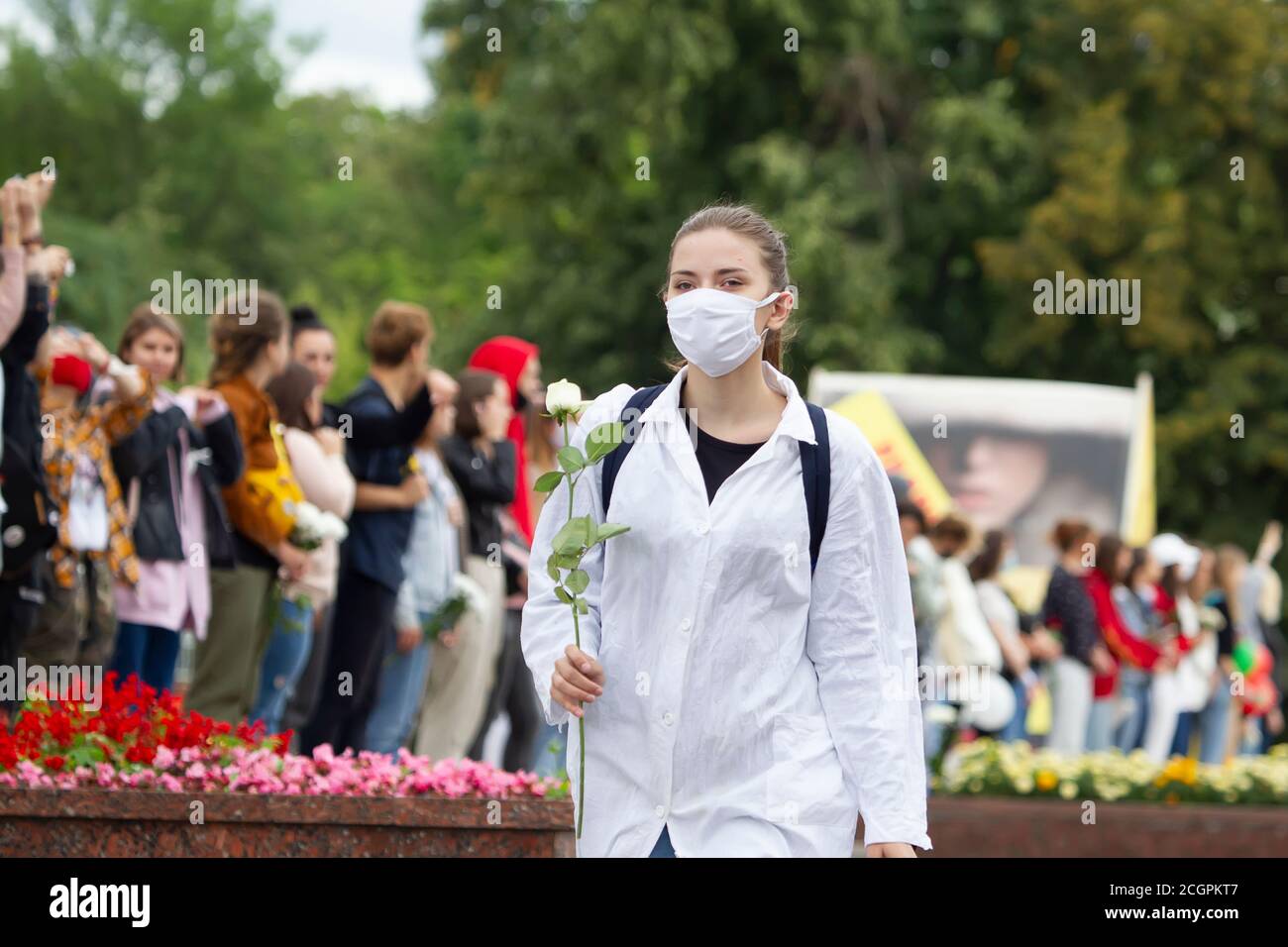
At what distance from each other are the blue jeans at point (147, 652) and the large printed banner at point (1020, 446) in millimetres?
13645

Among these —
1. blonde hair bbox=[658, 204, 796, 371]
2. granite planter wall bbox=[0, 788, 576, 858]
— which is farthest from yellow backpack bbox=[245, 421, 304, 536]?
blonde hair bbox=[658, 204, 796, 371]

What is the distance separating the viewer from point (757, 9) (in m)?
34.1

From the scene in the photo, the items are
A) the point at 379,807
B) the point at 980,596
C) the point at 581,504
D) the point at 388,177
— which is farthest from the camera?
the point at 388,177

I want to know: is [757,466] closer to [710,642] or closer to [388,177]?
[710,642]

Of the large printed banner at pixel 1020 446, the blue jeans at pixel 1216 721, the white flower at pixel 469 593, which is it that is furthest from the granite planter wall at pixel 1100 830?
the large printed banner at pixel 1020 446

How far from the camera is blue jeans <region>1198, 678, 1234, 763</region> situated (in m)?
20.3

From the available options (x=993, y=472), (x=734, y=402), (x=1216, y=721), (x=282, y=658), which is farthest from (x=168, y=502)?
(x=993, y=472)

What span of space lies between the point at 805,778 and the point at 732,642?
0.32 metres

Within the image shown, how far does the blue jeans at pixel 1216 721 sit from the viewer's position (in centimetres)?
2027

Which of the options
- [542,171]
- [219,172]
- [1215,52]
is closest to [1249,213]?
[1215,52]

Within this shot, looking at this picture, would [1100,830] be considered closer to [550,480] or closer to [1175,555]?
[550,480]

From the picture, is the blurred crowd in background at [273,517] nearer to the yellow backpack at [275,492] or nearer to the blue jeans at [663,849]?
the yellow backpack at [275,492]
